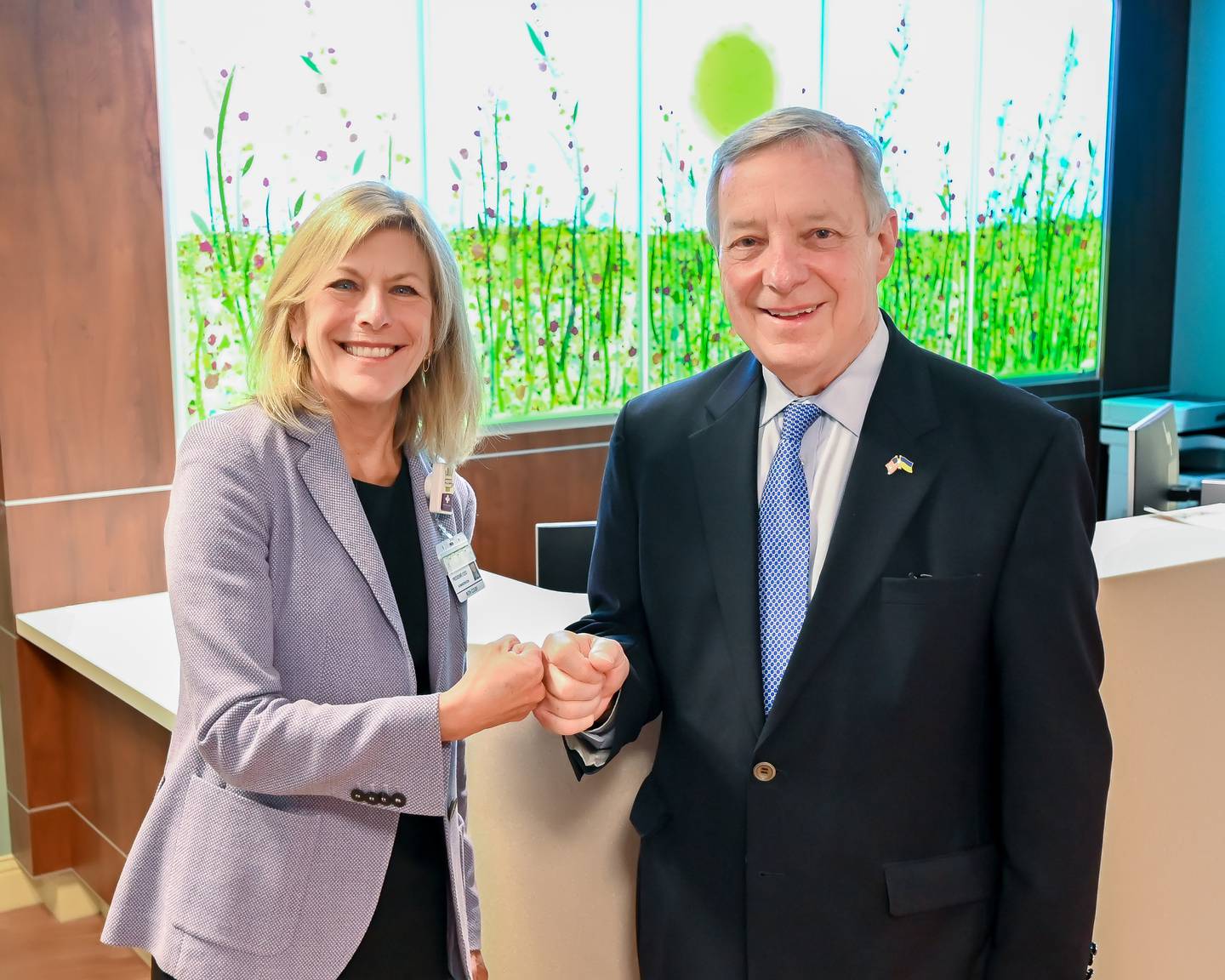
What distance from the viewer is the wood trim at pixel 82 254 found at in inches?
135

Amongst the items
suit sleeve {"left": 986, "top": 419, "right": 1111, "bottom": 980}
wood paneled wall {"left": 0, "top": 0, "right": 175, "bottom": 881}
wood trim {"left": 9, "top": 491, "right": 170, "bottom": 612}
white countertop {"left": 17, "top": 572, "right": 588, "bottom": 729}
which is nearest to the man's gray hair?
suit sleeve {"left": 986, "top": 419, "right": 1111, "bottom": 980}

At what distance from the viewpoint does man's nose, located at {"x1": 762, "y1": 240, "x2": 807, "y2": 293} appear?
1411mm

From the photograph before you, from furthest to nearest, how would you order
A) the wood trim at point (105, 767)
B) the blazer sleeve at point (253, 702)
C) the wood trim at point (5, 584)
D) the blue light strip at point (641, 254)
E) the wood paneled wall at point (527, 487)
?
the blue light strip at point (641, 254), the wood paneled wall at point (527, 487), the wood trim at point (5, 584), the wood trim at point (105, 767), the blazer sleeve at point (253, 702)

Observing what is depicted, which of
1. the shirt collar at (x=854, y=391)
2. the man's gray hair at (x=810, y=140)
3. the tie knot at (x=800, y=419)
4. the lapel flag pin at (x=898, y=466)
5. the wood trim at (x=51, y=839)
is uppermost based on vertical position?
the man's gray hair at (x=810, y=140)

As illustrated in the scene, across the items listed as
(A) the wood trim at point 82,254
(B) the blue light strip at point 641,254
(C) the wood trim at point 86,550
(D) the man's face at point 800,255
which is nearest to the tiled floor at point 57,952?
(C) the wood trim at point 86,550

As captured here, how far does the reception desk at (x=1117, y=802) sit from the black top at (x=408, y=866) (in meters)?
0.11

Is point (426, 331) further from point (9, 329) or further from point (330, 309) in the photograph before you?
point (9, 329)

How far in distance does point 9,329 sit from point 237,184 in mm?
958

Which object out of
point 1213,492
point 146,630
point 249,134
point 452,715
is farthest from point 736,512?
point 1213,492

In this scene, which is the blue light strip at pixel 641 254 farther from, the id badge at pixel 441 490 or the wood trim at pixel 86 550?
the id badge at pixel 441 490

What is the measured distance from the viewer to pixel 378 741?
1.33 meters

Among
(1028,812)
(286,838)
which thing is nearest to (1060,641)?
(1028,812)

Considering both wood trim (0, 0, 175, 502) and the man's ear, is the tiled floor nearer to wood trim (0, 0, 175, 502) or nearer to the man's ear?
wood trim (0, 0, 175, 502)

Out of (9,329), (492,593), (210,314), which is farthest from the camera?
(210,314)
